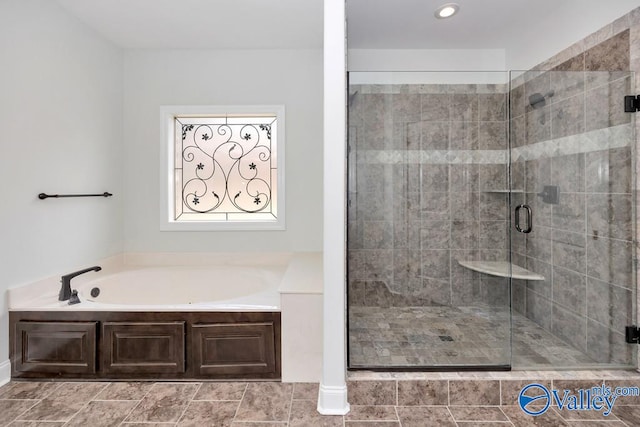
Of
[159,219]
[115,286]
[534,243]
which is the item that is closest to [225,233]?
[159,219]

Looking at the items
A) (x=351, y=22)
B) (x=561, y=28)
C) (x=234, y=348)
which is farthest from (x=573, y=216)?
(x=234, y=348)

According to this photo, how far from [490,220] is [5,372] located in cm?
315

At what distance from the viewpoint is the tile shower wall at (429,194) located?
7.05 feet

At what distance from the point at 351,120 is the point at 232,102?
4.97 ft

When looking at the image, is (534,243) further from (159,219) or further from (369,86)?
(159,219)

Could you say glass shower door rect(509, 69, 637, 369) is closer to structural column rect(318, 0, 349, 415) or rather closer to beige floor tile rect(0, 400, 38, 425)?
structural column rect(318, 0, 349, 415)

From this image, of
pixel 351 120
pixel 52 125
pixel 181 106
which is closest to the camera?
pixel 351 120

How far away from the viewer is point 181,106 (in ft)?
10.2

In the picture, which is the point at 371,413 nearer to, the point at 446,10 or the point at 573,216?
the point at 573,216

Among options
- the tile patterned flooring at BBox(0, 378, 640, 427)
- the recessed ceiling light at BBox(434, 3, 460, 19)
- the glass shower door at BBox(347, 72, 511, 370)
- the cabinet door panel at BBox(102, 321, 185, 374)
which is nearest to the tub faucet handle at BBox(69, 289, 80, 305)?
the cabinet door panel at BBox(102, 321, 185, 374)

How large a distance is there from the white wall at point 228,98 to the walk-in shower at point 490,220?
1061 mm

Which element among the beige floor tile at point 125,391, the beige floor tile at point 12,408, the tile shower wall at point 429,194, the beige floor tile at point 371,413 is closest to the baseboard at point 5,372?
the beige floor tile at point 12,408

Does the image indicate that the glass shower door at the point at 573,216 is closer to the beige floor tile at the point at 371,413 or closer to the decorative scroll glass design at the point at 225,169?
the beige floor tile at the point at 371,413

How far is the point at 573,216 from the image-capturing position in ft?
7.02
